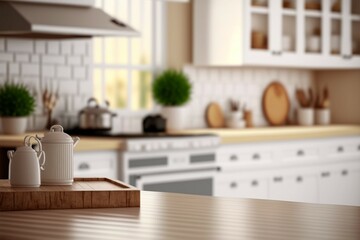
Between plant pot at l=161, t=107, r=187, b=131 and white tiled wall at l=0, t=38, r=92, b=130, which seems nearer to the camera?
white tiled wall at l=0, t=38, r=92, b=130

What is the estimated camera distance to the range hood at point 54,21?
5.08 meters

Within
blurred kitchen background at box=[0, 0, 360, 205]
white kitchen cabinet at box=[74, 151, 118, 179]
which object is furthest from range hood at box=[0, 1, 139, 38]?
white kitchen cabinet at box=[74, 151, 118, 179]

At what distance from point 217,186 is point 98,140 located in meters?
1.12

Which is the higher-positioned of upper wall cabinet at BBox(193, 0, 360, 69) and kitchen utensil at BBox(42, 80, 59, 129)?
upper wall cabinet at BBox(193, 0, 360, 69)

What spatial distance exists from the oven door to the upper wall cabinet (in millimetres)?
1249

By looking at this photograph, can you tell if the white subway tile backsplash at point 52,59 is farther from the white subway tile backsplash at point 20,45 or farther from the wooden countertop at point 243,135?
the wooden countertop at point 243,135

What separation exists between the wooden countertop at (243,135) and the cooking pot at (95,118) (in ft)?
1.33

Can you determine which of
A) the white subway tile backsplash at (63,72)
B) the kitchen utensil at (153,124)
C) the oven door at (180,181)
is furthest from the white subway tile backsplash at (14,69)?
the oven door at (180,181)

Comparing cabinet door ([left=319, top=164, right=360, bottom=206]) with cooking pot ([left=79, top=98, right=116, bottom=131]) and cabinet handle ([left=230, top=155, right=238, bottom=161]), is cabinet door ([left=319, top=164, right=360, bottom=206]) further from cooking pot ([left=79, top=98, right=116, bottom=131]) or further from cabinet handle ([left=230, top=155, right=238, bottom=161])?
cooking pot ([left=79, top=98, right=116, bottom=131])

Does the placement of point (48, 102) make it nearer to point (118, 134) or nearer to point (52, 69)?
point (52, 69)

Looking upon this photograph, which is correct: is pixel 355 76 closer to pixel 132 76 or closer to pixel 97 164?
pixel 132 76

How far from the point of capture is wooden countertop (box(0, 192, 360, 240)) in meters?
2.11

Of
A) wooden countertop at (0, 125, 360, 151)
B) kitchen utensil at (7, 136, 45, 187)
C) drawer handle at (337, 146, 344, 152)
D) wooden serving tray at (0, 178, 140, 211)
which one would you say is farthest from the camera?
drawer handle at (337, 146, 344, 152)

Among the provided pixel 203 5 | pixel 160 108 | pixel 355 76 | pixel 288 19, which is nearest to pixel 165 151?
pixel 160 108
